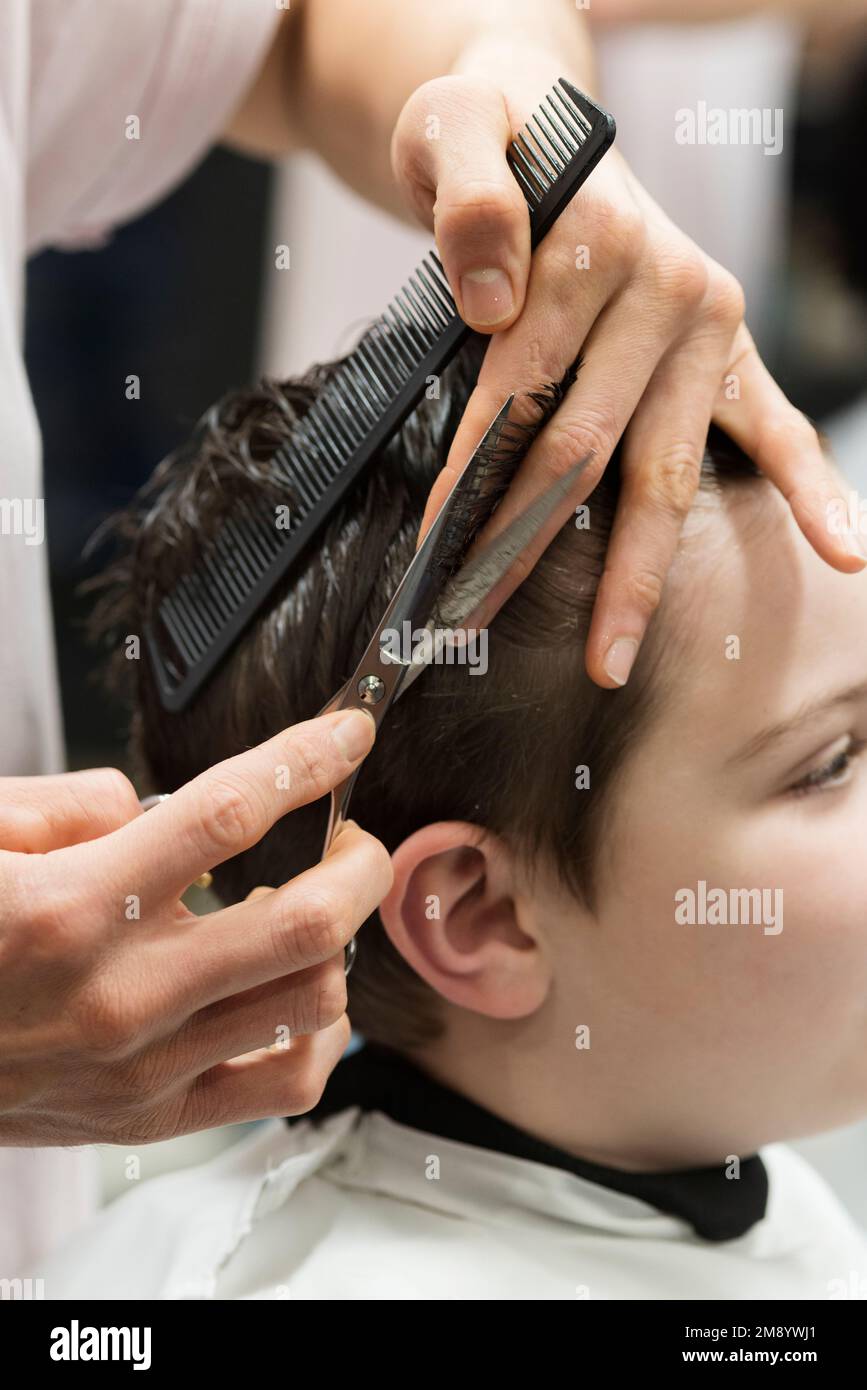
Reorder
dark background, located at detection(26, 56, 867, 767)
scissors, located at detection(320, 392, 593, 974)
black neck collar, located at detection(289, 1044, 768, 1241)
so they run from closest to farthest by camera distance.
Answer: scissors, located at detection(320, 392, 593, 974)
black neck collar, located at detection(289, 1044, 768, 1241)
dark background, located at detection(26, 56, 867, 767)

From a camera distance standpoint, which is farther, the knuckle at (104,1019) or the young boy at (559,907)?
the young boy at (559,907)

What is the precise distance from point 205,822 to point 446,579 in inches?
8.8

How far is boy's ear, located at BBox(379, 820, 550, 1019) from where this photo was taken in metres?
0.95

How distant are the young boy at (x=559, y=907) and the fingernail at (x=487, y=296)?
0.15 m

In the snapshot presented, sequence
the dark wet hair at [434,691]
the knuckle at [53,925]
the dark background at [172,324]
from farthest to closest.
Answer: the dark background at [172,324] → the dark wet hair at [434,691] → the knuckle at [53,925]

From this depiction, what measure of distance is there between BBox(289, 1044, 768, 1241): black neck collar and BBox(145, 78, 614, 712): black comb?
376 millimetres

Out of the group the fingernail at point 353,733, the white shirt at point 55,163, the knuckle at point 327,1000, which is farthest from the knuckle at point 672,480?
the white shirt at point 55,163

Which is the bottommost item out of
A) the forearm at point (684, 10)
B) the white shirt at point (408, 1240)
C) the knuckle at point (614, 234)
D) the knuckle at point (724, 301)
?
the white shirt at point (408, 1240)

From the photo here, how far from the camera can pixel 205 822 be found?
27.2 inches

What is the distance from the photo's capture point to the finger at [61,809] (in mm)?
760

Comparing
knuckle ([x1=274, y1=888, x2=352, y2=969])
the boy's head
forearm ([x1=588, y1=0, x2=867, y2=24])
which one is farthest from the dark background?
knuckle ([x1=274, y1=888, x2=352, y2=969])

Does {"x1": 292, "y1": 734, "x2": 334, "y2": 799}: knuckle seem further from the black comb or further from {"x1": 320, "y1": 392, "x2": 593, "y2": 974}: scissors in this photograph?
the black comb

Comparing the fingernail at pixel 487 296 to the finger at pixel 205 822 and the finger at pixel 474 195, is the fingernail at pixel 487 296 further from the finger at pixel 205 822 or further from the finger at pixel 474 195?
the finger at pixel 205 822

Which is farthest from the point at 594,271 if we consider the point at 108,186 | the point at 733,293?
the point at 108,186
